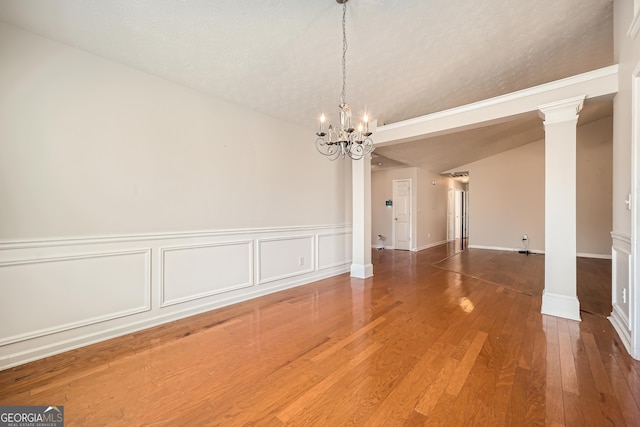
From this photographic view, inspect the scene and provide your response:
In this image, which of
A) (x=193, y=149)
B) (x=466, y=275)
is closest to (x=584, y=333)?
(x=466, y=275)

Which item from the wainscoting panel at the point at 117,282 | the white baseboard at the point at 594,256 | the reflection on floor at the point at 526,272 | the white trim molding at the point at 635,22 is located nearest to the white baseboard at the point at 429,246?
the reflection on floor at the point at 526,272

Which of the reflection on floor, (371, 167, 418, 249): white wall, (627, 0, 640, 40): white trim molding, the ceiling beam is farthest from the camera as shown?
(371, 167, 418, 249): white wall

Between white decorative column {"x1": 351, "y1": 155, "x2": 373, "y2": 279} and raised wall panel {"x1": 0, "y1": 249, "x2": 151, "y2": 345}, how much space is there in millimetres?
3168

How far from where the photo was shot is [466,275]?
470 centimetres

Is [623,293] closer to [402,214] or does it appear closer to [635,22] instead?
[635,22]

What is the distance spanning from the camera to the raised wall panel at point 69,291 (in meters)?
1.95

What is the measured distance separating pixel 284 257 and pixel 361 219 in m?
1.56

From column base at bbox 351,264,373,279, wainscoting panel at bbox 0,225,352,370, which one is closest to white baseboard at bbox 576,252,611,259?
column base at bbox 351,264,373,279

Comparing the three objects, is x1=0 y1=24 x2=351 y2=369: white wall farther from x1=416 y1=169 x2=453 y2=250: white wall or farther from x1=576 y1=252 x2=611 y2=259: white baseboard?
x1=576 y1=252 x2=611 y2=259: white baseboard

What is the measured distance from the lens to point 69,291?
2.18 m

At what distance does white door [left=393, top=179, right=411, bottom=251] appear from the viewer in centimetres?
794

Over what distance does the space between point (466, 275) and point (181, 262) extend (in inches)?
185

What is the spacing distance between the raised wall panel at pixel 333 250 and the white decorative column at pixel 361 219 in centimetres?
32

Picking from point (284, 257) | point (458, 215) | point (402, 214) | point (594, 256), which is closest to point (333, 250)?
point (284, 257)
